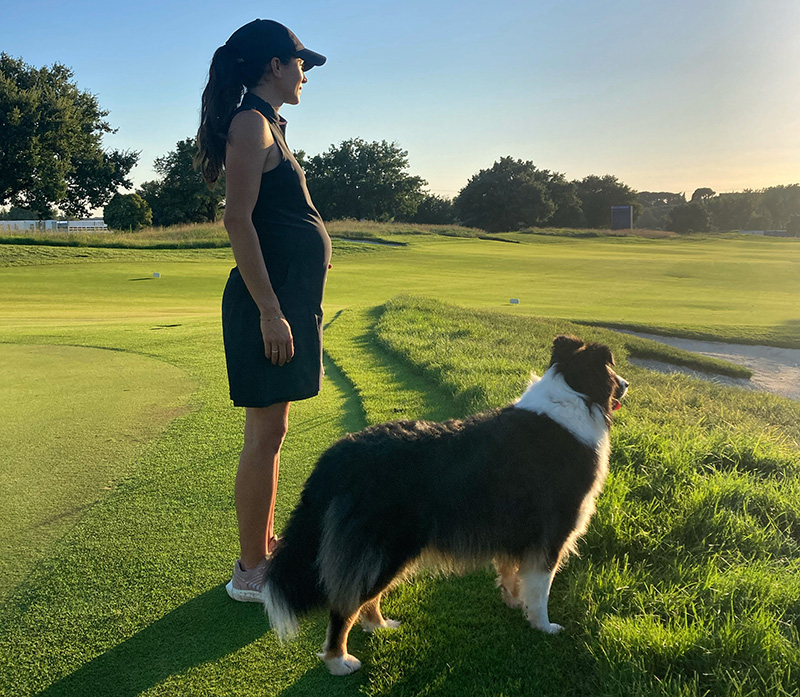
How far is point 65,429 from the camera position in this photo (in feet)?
15.1

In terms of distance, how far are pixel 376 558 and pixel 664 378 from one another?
6482mm

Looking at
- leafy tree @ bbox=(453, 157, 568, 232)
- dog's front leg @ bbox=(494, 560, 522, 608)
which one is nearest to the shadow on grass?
dog's front leg @ bbox=(494, 560, 522, 608)

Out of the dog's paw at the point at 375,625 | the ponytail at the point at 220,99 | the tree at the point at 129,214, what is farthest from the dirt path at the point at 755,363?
the tree at the point at 129,214

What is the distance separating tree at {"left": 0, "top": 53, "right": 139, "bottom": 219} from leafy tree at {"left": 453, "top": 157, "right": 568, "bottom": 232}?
34750 mm

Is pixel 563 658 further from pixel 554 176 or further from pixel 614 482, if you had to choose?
pixel 554 176

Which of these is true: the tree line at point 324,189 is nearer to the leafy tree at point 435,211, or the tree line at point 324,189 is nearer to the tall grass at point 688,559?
the leafy tree at point 435,211

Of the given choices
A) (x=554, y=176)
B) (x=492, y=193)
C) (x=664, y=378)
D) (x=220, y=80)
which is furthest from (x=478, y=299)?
(x=554, y=176)

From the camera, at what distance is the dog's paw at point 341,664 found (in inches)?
86.9

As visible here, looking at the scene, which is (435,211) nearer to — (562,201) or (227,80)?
(562,201)

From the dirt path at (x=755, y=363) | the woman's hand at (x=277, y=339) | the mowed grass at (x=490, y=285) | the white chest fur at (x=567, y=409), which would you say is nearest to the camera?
the woman's hand at (x=277, y=339)

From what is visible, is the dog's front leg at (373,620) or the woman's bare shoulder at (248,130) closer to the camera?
the woman's bare shoulder at (248,130)

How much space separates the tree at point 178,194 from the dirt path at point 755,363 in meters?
47.5

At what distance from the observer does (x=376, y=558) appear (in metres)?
2.16

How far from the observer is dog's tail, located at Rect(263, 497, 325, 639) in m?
2.18
